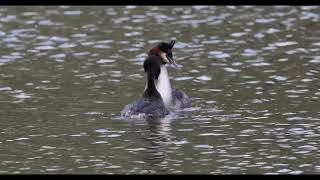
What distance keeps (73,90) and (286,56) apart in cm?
694

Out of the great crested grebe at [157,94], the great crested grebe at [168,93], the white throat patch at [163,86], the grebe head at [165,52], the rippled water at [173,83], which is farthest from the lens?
the grebe head at [165,52]

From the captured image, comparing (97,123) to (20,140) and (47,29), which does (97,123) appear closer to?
(20,140)

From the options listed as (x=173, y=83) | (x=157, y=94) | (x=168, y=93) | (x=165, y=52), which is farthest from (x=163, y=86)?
(x=173, y=83)

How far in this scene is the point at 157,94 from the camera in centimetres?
2758

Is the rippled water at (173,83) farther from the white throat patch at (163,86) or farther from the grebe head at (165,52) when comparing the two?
the grebe head at (165,52)

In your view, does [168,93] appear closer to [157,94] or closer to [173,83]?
[157,94]

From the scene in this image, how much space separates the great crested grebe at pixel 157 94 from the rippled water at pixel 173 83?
1.33 ft

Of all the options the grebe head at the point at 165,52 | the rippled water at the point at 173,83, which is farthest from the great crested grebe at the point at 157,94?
the rippled water at the point at 173,83

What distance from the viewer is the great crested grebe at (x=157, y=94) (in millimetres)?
26500

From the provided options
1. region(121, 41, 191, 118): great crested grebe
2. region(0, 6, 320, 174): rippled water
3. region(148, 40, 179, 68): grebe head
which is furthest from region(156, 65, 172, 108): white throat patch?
region(0, 6, 320, 174): rippled water

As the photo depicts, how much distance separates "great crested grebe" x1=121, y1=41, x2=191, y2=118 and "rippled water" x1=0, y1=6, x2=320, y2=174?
0.40 meters

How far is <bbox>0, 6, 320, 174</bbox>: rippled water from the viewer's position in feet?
72.1
